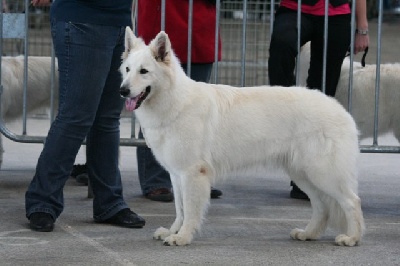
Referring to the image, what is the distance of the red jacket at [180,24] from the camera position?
6.57 meters

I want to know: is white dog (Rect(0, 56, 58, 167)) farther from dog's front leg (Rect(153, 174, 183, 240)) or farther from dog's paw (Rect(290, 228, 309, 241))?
dog's paw (Rect(290, 228, 309, 241))

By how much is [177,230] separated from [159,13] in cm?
180

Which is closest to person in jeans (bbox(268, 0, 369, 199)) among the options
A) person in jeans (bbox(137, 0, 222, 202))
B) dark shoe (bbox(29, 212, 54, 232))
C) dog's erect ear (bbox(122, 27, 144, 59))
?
person in jeans (bbox(137, 0, 222, 202))

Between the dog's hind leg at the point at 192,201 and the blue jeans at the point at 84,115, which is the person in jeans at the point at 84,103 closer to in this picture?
the blue jeans at the point at 84,115

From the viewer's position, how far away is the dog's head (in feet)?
16.6

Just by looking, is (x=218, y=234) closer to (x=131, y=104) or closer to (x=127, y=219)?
(x=127, y=219)

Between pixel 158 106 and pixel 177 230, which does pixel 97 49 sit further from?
pixel 177 230

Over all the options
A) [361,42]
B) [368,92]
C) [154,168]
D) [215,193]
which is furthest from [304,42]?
[154,168]

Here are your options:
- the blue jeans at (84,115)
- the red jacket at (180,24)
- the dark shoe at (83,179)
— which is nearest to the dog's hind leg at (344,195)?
the blue jeans at (84,115)

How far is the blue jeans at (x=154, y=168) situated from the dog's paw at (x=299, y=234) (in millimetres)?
1489

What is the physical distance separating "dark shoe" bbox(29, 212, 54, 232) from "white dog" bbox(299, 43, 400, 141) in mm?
2400

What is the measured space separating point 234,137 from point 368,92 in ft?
6.82

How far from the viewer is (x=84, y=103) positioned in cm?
539

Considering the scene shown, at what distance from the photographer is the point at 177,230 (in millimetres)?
5375
